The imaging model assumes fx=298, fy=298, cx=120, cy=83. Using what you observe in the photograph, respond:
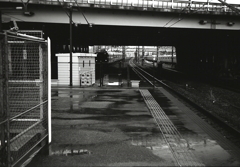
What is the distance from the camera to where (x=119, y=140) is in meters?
6.90

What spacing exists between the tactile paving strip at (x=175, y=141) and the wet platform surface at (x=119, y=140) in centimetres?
7

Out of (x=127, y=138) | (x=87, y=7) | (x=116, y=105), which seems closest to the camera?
(x=127, y=138)

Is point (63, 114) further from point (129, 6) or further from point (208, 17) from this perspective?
point (208, 17)

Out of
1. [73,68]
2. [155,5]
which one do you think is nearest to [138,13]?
[155,5]

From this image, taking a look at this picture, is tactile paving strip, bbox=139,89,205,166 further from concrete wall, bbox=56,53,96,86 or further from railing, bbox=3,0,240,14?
railing, bbox=3,0,240,14

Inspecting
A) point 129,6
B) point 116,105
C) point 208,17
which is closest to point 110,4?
point 129,6

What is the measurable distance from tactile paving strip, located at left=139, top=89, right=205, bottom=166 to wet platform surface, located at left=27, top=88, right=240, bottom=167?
0.07 metres

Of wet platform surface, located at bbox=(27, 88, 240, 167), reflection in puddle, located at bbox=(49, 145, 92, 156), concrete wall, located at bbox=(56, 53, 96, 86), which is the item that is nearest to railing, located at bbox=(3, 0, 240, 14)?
concrete wall, located at bbox=(56, 53, 96, 86)

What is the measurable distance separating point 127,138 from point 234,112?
6.67 meters

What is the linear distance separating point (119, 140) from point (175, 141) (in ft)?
4.21

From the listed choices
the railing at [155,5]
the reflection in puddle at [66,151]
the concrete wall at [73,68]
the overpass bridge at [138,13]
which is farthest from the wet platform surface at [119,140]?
the overpass bridge at [138,13]

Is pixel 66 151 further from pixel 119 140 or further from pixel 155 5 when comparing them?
pixel 155 5

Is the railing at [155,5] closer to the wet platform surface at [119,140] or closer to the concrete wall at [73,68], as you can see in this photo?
the concrete wall at [73,68]

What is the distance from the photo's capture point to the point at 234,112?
12.0 m
